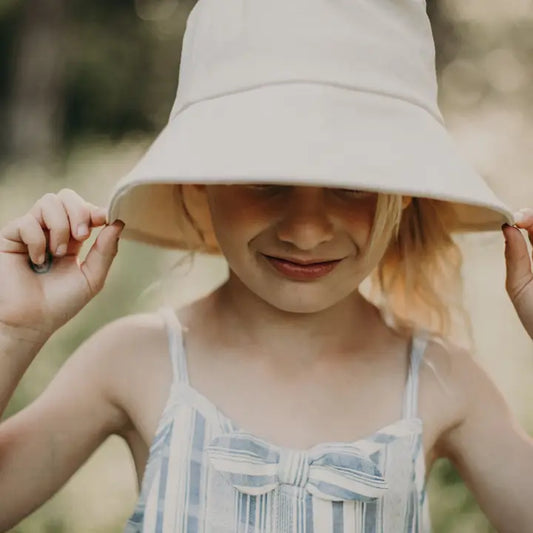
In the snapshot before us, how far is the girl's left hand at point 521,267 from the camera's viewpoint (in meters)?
1.36

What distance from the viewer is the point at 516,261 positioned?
1.39m

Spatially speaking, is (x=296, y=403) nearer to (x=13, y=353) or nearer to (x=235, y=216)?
(x=235, y=216)

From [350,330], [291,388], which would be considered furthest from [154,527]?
[350,330]

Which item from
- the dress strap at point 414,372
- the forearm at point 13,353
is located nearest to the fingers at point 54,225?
the forearm at point 13,353

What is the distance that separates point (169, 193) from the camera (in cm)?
151

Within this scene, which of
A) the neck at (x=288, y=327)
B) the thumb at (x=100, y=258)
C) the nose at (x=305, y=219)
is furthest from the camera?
the neck at (x=288, y=327)

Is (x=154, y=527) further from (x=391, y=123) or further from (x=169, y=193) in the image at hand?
(x=391, y=123)

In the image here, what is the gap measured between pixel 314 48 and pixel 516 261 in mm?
450

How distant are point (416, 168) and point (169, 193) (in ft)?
1.62

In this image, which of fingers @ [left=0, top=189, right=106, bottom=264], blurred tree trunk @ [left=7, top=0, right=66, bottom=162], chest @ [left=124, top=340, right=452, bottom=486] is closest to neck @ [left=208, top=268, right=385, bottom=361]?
chest @ [left=124, top=340, right=452, bottom=486]

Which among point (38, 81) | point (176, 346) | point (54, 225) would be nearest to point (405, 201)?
point (176, 346)

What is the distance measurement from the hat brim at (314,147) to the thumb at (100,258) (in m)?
0.09

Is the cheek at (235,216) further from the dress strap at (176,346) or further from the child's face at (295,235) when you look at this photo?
the dress strap at (176,346)

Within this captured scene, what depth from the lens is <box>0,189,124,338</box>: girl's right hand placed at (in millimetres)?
1308
